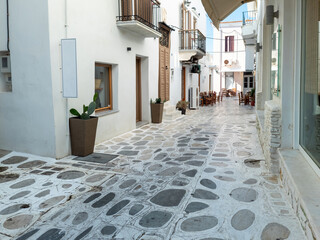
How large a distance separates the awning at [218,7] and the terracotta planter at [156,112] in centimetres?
447

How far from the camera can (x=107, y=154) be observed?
6.89m

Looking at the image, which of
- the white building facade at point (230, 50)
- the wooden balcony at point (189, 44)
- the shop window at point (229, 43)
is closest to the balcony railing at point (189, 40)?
the wooden balcony at point (189, 44)

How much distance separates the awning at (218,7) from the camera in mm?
6385

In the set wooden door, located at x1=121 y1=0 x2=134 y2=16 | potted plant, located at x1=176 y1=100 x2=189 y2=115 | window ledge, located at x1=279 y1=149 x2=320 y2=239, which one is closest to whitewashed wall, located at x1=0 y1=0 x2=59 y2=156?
wooden door, located at x1=121 y1=0 x2=134 y2=16

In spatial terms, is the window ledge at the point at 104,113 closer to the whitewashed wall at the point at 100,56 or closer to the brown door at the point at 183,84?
the whitewashed wall at the point at 100,56

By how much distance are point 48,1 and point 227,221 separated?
16.8 feet

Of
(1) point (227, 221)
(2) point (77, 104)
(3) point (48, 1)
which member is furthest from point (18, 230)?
(3) point (48, 1)

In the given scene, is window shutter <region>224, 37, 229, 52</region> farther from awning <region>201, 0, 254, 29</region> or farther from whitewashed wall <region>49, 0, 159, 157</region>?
awning <region>201, 0, 254, 29</region>

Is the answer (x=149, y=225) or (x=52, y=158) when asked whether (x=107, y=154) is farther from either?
(x=149, y=225)

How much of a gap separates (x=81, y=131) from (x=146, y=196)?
9.13 ft

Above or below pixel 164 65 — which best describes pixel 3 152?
below

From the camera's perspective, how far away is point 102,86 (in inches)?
345

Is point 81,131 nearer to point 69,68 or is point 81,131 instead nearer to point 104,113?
point 69,68

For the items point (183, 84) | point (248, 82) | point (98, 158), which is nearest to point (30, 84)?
point (98, 158)
